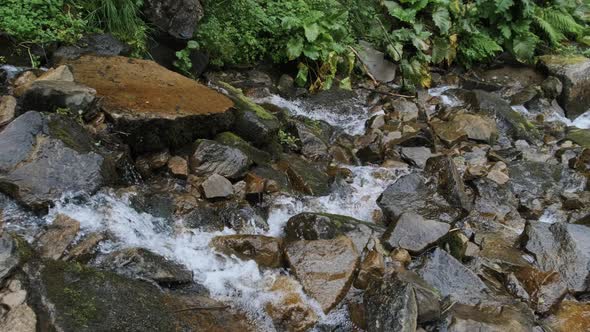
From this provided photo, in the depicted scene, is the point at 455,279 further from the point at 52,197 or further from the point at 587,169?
the point at 587,169

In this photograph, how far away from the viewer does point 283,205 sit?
4922 mm

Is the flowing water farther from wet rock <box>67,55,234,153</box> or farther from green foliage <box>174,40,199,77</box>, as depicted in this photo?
green foliage <box>174,40,199,77</box>

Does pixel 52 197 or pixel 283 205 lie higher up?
pixel 52 197

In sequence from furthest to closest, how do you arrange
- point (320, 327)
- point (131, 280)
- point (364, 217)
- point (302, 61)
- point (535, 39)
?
point (535, 39)
point (302, 61)
point (364, 217)
point (320, 327)
point (131, 280)

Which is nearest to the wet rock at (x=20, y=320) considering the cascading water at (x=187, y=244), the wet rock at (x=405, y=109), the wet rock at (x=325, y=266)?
the cascading water at (x=187, y=244)

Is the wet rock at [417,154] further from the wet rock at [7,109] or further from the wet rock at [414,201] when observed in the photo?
the wet rock at [7,109]

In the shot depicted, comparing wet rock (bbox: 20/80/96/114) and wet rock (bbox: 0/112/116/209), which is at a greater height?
wet rock (bbox: 20/80/96/114)

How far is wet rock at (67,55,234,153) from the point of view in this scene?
4.64m

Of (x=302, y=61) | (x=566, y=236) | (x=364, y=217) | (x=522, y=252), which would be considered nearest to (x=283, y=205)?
(x=364, y=217)

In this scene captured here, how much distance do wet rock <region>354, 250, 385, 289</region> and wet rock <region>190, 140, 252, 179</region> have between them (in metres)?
1.57

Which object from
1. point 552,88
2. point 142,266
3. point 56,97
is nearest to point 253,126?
point 56,97

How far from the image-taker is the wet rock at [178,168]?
479 cm

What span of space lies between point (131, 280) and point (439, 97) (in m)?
6.65

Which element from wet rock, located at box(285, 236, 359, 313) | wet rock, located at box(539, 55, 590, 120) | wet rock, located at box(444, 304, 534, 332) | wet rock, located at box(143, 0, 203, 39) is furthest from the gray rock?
wet rock, located at box(285, 236, 359, 313)
